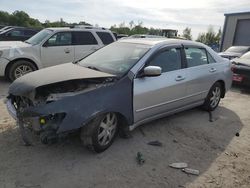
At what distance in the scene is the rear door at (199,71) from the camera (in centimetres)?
499

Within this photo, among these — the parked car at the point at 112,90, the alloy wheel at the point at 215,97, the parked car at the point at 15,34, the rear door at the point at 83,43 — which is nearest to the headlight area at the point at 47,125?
the parked car at the point at 112,90

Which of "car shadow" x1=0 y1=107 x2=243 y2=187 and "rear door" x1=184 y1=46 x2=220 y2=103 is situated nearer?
"car shadow" x1=0 y1=107 x2=243 y2=187

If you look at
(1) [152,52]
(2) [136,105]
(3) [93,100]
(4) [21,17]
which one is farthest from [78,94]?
(4) [21,17]

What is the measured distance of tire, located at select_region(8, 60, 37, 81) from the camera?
7.49 meters

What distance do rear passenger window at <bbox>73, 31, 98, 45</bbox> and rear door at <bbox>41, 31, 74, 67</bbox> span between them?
20cm

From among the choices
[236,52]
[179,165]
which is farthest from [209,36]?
[179,165]

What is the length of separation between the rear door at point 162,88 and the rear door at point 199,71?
0.77 ft

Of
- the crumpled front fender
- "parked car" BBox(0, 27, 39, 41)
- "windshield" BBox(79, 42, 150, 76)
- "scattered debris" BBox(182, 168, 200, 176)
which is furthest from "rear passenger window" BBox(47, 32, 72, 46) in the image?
"parked car" BBox(0, 27, 39, 41)

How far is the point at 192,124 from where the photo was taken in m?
5.12

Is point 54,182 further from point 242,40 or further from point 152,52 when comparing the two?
point 242,40

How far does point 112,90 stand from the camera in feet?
12.0

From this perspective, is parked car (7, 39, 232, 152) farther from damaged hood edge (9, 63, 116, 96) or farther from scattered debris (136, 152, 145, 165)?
scattered debris (136, 152, 145, 165)

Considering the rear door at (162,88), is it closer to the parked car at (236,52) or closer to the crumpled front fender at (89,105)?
the crumpled front fender at (89,105)

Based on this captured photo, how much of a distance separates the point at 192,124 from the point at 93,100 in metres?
2.47
